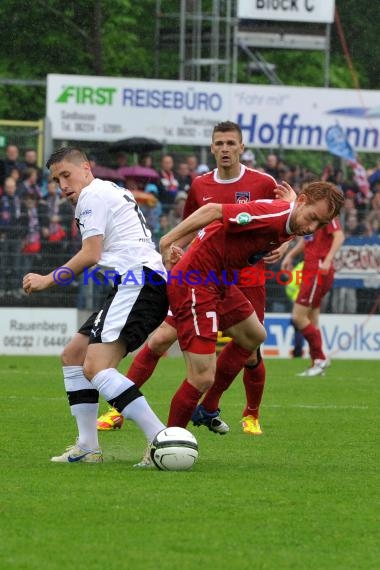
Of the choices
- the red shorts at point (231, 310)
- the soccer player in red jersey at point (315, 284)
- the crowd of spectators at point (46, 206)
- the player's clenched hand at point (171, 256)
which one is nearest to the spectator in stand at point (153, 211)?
the crowd of spectators at point (46, 206)

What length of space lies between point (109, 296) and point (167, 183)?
13.7 meters

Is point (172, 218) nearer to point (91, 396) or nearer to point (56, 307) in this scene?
point (56, 307)

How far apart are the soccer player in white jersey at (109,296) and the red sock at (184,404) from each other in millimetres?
318

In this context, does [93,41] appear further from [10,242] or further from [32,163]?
[10,242]

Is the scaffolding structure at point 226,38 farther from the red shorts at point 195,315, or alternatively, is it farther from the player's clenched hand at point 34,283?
the player's clenched hand at point 34,283

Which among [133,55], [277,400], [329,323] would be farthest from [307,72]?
[277,400]

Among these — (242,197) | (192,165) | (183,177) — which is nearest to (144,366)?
(242,197)

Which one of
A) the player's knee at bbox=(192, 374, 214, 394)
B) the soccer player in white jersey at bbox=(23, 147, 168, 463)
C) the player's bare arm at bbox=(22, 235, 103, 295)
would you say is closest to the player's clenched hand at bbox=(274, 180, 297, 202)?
the soccer player in white jersey at bbox=(23, 147, 168, 463)

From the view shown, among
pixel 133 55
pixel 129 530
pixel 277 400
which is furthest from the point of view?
pixel 133 55

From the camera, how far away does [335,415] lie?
11.9 meters

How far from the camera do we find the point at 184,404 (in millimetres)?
7938

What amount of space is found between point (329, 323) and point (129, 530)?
16335 mm

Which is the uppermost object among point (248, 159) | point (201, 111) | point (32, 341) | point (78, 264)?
point (201, 111)

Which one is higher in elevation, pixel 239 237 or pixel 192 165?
pixel 192 165
